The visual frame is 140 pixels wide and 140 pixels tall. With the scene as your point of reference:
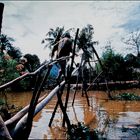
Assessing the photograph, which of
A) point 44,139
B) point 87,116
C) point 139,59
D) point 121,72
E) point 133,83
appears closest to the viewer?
point 44,139

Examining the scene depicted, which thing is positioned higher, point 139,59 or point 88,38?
point 88,38

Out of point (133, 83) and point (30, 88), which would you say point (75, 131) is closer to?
point (133, 83)

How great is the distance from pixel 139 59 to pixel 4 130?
34540 millimetres

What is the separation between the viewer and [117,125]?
8.24 metres

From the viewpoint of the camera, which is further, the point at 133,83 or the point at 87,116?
the point at 133,83

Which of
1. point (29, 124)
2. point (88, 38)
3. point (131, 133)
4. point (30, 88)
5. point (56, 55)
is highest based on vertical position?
point (88, 38)

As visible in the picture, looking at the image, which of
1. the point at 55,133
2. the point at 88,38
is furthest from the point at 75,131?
the point at 88,38

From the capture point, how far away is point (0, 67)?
15211 millimetres

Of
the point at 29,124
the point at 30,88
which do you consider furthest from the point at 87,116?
the point at 30,88

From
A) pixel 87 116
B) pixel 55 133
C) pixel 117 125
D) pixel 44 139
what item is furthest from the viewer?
pixel 87 116

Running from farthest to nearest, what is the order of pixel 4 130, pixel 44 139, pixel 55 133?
pixel 55 133
pixel 44 139
pixel 4 130

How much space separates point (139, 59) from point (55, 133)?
3099 cm

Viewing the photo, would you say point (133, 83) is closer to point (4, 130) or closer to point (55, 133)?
point (55, 133)

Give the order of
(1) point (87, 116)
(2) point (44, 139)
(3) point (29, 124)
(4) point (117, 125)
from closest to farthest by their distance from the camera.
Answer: (3) point (29, 124), (2) point (44, 139), (4) point (117, 125), (1) point (87, 116)
